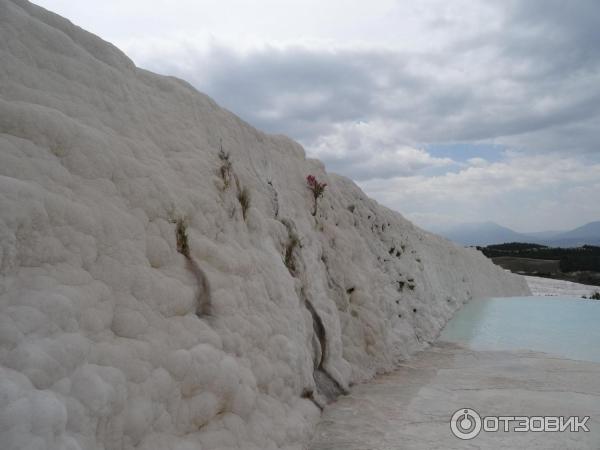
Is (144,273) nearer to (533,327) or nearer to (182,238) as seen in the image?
(182,238)

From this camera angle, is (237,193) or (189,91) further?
(189,91)

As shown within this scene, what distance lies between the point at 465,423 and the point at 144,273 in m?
3.73

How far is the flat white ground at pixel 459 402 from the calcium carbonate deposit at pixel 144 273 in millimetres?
394

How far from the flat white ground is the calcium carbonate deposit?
394 mm

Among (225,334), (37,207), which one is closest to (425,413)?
(225,334)

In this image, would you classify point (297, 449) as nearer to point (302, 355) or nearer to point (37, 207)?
point (302, 355)

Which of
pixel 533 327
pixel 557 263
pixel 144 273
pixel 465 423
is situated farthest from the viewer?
pixel 557 263

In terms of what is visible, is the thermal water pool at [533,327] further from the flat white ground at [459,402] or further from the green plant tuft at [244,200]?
the green plant tuft at [244,200]

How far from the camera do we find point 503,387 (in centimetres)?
639

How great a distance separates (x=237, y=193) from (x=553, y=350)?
268 inches

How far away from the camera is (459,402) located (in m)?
5.80

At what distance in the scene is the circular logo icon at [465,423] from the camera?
4.83m

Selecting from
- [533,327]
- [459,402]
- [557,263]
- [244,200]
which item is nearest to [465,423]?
[459,402]

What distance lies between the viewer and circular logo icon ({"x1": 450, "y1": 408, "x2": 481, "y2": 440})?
4.83 meters
